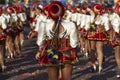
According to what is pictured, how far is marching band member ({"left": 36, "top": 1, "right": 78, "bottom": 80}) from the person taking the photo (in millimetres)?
7965

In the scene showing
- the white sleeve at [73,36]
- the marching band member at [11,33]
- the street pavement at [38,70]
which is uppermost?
the white sleeve at [73,36]

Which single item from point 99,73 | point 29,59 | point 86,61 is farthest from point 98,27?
point 29,59

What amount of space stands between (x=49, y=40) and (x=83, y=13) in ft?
33.3

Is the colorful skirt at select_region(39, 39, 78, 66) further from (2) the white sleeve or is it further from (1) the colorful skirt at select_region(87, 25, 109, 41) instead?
(1) the colorful skirt at select_region(87, 25, 109, 41)

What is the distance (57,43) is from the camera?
805cm

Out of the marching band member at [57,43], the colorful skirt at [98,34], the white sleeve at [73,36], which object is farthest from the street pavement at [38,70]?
the white sleeve at [73,36]

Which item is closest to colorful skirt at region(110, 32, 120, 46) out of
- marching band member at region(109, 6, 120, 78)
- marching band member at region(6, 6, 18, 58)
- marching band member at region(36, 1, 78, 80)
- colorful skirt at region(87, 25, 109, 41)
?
marching band member at region(109, 6, 120, 78)

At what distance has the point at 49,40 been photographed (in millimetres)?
8094

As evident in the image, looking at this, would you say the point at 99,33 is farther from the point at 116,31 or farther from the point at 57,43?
the point at 57,43

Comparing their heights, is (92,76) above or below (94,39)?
below

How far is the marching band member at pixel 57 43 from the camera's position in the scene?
26.1 feet

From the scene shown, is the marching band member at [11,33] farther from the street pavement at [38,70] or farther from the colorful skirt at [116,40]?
the colorful skirt at [116,40]

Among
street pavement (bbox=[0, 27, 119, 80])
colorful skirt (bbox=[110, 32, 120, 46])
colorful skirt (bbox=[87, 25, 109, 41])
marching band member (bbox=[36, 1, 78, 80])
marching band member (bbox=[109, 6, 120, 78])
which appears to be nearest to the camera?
marching band member (bbox=[36, 1, 78, 80])

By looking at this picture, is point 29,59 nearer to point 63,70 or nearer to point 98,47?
point 98,47
